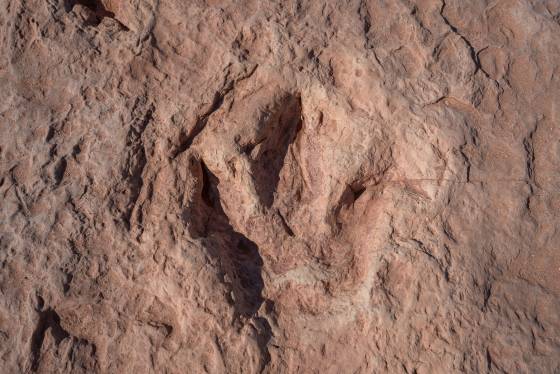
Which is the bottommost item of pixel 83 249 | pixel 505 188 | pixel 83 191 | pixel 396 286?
pixel 83 249

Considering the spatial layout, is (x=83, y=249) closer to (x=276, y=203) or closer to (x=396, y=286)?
(x=276, y=203)

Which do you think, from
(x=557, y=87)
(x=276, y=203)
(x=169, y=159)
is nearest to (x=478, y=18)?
(x=557, y=87)

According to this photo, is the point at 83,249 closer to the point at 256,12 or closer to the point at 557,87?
the point at 256,12

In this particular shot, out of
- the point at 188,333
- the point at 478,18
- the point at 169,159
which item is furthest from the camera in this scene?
the point at 478,18

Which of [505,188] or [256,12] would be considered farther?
[256,12]

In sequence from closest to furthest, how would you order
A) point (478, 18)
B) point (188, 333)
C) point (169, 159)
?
point (188, 333) → point (169, 159) → point (478, 18)

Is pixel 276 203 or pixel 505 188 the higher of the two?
pixel 505 188
